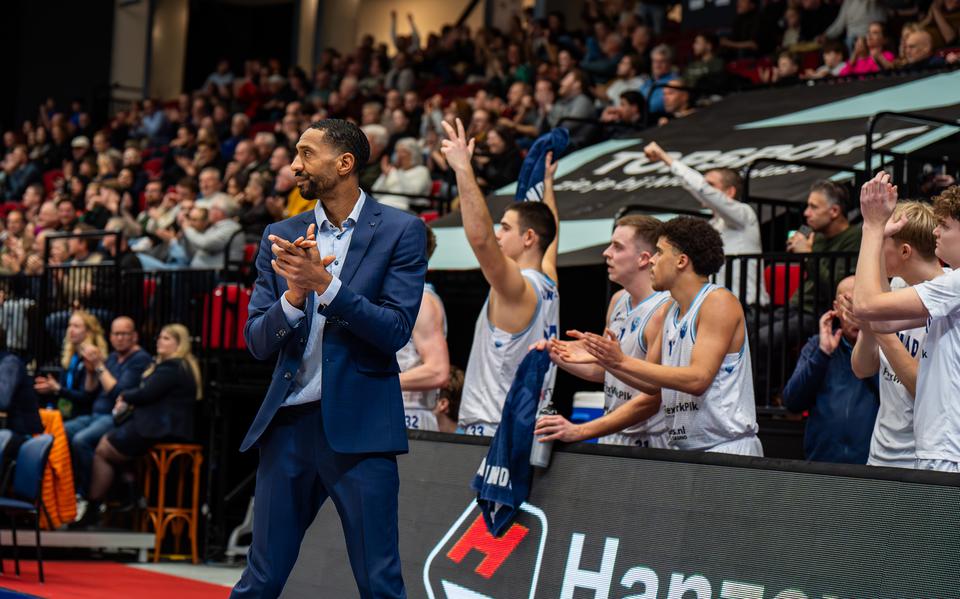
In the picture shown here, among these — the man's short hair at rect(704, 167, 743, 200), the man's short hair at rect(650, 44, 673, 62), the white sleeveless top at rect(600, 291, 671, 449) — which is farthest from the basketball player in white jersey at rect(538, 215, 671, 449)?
the man's short hair at rect(650, 44, 673, 62)

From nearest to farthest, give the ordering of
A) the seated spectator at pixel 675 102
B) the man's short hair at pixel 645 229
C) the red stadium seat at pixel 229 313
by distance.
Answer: the man's short hair at pixel 645 229 → the red stadium seat at pixel 229 313 → the seated spectator at pixel 675 102

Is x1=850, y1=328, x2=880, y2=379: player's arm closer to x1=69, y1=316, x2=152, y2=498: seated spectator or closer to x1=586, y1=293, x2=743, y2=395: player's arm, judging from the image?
x1=586, y1=293, x2=743, y2=395: player's arm

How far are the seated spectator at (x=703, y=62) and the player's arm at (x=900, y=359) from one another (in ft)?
30.7

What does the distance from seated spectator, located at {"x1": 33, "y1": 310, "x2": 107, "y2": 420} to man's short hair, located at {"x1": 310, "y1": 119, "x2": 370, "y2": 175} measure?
24.5 ft

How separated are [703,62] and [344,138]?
35.6 feet

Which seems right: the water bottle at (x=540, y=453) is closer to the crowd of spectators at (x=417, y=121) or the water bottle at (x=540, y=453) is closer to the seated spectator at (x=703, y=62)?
the crowd of spectators at (x=417, y=121)

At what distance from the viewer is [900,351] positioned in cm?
471

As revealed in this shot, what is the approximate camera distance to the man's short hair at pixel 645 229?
586cm

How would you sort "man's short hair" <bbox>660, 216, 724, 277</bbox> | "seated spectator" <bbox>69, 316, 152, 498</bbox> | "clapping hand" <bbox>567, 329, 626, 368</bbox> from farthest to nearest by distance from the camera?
"seated spectator" <bbox>69, 316, 152, 498</bbox>
"man's short hair" <bbox>660, 216, 724, 277</bbox>
"clapping hand" <bbox>567, 329, 626, 368</bbox>

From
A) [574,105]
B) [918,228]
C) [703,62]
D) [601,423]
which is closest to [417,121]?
[574,105]

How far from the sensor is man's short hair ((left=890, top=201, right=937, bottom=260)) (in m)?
4.63

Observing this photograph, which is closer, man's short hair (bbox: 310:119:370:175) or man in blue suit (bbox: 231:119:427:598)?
man in blue suit (bbox: 231:119:427:598)

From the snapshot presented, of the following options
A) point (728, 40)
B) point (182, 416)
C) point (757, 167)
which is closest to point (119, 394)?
point (182, 416)


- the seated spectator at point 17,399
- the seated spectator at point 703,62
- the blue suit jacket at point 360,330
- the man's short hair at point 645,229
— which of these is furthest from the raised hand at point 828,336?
the seated spectator at point 703,62
